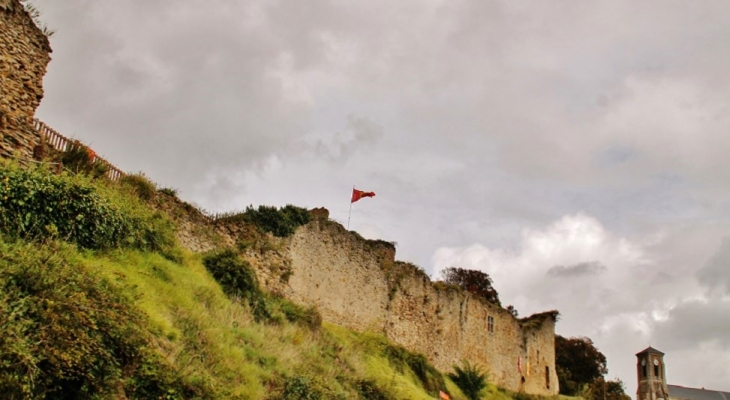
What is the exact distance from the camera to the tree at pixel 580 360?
4894 centimetres

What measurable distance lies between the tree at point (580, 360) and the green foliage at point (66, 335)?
138 ft

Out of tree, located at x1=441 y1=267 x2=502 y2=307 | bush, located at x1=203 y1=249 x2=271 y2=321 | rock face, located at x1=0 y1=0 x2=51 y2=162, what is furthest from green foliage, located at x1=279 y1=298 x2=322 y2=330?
tree, located at x1=441 y1=267 x2=502 y2=307

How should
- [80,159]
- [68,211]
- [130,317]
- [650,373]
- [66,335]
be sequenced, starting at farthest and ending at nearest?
[650,373] < [80,159] < [68,211] < [130,317] < [66,335]

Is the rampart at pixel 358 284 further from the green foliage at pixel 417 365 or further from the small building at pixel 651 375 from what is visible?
the small building at pixel 651 375

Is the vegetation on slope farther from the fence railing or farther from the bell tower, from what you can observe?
the bell tower

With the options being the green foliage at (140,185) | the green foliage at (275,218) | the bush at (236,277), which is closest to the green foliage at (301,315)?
the bush at (236,277)

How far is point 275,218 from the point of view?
2205cm

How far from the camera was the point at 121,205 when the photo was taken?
15.0m

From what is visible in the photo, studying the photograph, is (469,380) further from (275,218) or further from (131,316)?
(131,316)

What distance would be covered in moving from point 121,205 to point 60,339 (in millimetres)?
6269

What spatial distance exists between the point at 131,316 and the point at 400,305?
54.6ft

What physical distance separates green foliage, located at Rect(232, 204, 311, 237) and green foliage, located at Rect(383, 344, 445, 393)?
18.4 feet

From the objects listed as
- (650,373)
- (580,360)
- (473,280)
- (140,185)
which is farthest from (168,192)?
(650,373)

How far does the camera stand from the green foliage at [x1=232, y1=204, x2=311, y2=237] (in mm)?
21656
